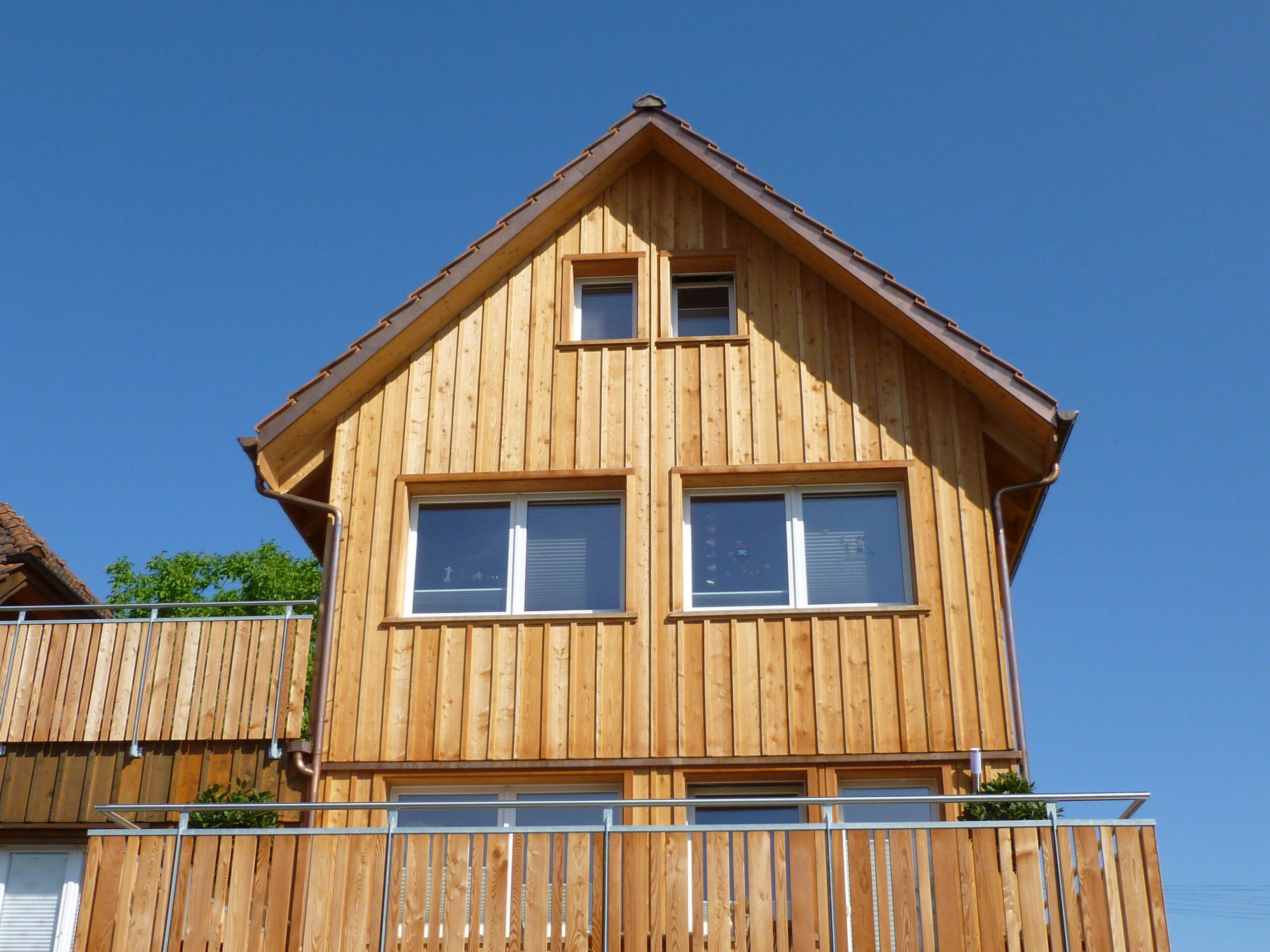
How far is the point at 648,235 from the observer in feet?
48.0

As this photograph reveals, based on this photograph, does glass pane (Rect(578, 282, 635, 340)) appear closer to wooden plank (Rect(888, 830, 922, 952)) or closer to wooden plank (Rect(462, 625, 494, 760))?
wooden plank (Rect(462, 625, 494, 760))

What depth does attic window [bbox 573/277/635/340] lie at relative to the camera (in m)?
14.4

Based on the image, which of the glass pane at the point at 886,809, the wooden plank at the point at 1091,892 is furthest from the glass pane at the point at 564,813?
the wooden plank at the point at 1091,892

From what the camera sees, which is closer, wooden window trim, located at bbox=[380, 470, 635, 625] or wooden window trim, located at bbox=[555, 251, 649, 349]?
wooden window trim, located at bbox=[380, 470, 635, 625]

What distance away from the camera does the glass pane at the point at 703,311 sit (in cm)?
1443

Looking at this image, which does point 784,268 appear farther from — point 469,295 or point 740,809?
point 740,809

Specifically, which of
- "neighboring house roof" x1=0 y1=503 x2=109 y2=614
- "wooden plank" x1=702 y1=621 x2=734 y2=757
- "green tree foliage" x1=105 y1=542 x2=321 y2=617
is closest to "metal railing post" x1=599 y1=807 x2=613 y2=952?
"wooden plank" x1=702 y1=621 x2=734 y2=757

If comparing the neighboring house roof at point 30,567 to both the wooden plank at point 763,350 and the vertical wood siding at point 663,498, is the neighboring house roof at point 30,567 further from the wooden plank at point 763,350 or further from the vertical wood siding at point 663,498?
the wooden plank at point 763,350

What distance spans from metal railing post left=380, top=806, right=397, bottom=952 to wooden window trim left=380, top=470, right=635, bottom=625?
3.04 meters

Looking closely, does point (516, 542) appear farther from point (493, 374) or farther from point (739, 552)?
point (739, 552)

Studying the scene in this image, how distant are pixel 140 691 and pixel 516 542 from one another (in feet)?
12.5

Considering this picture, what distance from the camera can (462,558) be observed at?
43.3 feet

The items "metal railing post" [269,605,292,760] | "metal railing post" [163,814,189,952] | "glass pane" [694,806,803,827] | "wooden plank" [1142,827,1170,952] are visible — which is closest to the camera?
"wooden plank" [1142,827,1170,952]

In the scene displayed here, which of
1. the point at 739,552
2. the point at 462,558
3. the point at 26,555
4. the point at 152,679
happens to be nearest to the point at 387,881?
the point at 462,558
